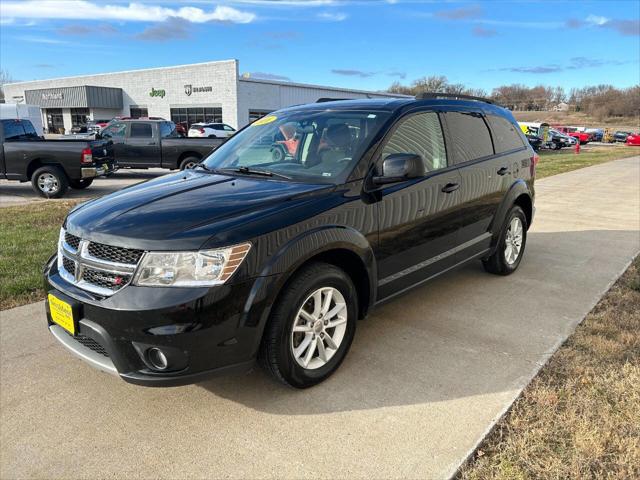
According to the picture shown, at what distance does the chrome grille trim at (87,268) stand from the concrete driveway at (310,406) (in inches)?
30.4

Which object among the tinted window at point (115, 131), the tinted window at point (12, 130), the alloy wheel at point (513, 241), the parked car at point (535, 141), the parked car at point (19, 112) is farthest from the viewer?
the parked car at point (535, 141)

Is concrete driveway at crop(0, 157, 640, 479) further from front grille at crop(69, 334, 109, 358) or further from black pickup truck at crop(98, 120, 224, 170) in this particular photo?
black pickup truck at crop(98, 120, 224, 170)

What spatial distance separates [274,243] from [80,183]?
1084 centimetres

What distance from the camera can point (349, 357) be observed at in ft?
11.6

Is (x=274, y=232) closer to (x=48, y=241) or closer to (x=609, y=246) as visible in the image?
(x=48, y=241)

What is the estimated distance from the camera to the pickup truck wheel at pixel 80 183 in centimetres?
1164

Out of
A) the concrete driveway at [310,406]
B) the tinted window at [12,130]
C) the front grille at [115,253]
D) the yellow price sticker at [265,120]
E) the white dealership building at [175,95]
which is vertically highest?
the white dealership building at [175,95]

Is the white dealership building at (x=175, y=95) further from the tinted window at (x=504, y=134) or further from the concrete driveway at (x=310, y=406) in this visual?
the concrete driveway at (x=310, y=406)

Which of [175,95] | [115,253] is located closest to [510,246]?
[115,253]

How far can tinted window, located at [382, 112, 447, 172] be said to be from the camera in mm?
3674

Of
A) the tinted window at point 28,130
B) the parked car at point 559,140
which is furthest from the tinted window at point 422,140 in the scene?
the parked car at point 559,140

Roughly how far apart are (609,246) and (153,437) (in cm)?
630

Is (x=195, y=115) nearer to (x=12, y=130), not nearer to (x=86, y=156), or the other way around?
(x=12, y=130)

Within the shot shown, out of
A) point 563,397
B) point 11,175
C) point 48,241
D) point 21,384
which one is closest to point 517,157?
point 563,397
